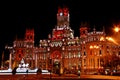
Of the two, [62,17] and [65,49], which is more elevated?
[62,17]

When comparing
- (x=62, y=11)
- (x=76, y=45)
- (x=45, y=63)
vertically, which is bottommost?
(x=45, y=63)

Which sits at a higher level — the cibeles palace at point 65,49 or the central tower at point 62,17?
the central tower at point 62,17

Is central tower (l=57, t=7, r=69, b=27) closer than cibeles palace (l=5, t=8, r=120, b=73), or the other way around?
cibeles palace (l=5, t=8, r=120, b=73)

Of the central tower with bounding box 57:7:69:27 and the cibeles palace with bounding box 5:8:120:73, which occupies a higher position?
the central tower with bounding box 57:7:69:27

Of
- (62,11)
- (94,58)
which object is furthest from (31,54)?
(94,58)

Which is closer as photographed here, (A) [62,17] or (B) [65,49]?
(B) [65,49]

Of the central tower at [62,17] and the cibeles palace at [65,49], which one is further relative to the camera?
the central tower at [62,17]

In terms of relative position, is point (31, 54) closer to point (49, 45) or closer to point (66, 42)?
point (49, 45)

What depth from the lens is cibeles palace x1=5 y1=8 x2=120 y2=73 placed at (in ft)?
363

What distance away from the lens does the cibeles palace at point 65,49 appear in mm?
110562

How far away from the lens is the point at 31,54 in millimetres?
138125

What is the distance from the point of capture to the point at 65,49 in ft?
426

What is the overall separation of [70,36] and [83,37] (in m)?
11.8

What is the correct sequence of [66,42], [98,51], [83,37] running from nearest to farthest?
[98,51] → [83,37] → [66,42]
